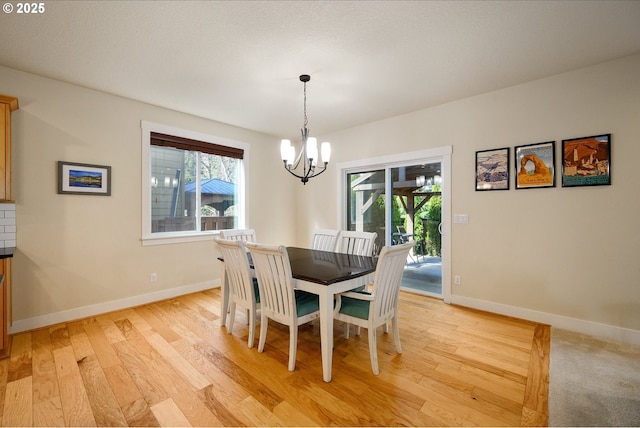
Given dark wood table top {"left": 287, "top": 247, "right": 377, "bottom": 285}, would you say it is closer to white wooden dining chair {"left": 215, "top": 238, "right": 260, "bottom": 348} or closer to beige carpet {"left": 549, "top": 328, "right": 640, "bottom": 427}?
white wooden dining chair {"left": 215, "top": 238, "right": 260, "bottom": 348}

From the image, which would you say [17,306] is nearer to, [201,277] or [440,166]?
[201,277]

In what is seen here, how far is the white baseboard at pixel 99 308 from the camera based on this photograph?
2736mm

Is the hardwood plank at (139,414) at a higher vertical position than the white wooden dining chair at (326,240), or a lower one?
lower

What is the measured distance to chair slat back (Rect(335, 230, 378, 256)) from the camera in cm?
300

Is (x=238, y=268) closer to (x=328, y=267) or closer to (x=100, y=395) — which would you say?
(x=328, y=267)

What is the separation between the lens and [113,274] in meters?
3.28

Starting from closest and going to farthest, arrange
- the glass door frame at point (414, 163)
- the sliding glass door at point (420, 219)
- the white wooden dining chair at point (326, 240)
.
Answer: the white wooden dining chair at point (326, 240) < the glass door frame at point (414, 163) < the sliding glass door at point (420, 219)

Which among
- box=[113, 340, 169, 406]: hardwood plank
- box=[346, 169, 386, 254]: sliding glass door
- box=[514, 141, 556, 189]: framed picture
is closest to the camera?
box=[113, 340, 169, 406]: hardwood plank

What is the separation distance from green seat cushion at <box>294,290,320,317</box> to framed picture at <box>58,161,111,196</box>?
2689 mm

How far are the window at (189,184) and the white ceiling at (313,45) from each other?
69 cm

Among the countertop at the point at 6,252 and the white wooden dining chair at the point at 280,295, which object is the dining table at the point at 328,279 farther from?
the countertop at the point at 6,252

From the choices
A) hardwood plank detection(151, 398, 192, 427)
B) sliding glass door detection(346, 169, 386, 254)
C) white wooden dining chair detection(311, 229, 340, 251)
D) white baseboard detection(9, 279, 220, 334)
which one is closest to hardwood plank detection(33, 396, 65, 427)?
hardwood plank detection(151, 398, 192, 427)

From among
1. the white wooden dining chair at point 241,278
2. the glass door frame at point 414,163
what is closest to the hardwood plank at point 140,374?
the white wooden dining chair at point 241,278

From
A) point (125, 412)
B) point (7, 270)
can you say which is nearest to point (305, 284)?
point (125, 412)
